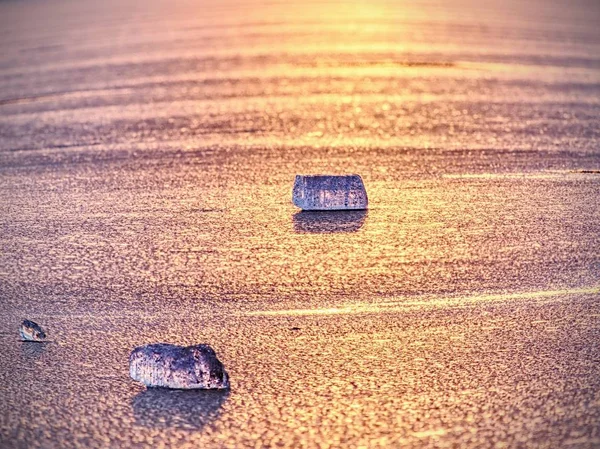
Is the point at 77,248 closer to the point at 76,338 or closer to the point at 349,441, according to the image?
the point at 76,338

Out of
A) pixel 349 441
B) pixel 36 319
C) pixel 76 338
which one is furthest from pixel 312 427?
pixel 36 319

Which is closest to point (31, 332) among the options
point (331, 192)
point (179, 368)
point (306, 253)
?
point (179, 368)

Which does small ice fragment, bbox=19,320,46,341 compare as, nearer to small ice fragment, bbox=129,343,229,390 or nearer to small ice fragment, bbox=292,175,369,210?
small ice fragment, bbox=129,343,229,390

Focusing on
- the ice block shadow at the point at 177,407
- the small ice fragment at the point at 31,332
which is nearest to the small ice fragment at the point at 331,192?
the small ice fragment at the point at 31,332

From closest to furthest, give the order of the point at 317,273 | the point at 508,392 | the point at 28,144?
the point at 508,392
the point at 317,273
the point at 28,144

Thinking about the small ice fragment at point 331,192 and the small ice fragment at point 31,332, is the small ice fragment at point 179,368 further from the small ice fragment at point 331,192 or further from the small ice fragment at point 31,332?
the small ice fragment at point 331,192

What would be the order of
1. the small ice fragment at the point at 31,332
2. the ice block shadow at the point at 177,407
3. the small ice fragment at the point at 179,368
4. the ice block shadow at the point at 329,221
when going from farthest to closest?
the ice block shadow at the point at 329,221
the small ice fragment at the point at 31,332
the small ice fragment at the point at 179,368
the ice block shadow at the point at 177,407
